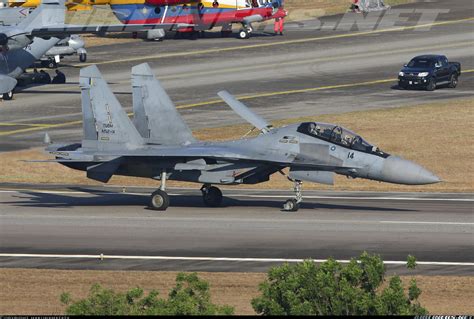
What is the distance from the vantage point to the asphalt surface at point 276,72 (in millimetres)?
55000

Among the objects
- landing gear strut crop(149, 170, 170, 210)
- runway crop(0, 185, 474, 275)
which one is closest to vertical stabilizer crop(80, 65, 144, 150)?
landing gear strut crop(149, 170, 170, 210)

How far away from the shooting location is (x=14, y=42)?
194ft

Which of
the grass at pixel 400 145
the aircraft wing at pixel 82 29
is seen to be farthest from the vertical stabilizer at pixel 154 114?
the aircraft wing at pixel 82 29

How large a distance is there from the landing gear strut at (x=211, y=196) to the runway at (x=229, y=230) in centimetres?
34

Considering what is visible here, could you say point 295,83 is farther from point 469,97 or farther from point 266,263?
point 266,263

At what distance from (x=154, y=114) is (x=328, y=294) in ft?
58.9

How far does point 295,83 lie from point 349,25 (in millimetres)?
20751

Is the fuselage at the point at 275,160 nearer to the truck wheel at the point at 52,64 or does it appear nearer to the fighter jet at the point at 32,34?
the fighter jet at the point at 32,34

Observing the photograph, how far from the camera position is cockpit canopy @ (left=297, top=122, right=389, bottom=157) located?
31.7 meters

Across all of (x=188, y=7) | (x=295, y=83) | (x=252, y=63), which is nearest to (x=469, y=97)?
(x=295, y=83)

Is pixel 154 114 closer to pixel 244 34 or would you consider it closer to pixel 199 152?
pixel 199 152

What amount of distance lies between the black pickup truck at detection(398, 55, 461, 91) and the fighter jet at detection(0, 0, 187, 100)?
561 inches

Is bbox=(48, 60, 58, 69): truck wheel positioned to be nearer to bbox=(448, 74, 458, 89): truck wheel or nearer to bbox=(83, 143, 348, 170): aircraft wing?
bbox=(448, 74, 458, 89): truck wheel

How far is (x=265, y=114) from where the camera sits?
54.4m
